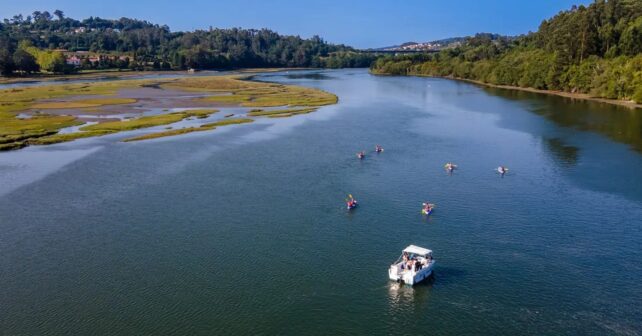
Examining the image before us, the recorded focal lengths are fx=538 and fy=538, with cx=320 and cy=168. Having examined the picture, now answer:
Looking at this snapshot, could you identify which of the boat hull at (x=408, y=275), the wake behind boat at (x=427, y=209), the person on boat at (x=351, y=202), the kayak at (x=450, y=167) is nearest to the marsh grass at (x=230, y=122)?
the kayak at (x=450, y=167)

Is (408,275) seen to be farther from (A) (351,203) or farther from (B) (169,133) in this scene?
(B) (169,133)

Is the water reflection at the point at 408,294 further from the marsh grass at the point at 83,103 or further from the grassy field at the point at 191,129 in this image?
the marsh grass at the point at 83,103

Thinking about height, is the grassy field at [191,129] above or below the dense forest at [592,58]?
below

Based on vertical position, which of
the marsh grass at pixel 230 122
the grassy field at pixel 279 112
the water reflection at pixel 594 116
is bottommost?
the marsh grass at pixel 230 122

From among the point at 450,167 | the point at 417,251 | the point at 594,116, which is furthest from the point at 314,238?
the point at 594,116

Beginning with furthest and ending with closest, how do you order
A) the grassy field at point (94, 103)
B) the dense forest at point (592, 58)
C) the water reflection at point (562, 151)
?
1. the dense forest at point (592, 58)
2. the grassy field at point (94, 103)
3. the water reflection at point (562, 151)

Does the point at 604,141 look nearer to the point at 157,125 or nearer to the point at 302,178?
the point at 302,178

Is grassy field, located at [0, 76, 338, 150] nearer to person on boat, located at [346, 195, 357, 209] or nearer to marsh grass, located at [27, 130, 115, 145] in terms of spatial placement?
marsh grass, located at [27, 130, 115, 145]
